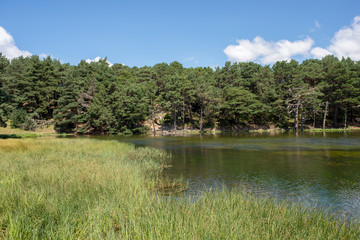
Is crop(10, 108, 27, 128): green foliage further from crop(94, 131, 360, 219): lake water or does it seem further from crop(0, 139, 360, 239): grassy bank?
crop(0, 139, 360, 239): grassy bank

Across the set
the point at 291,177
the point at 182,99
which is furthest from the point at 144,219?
the point at 182,99

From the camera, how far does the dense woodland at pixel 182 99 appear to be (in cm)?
5528

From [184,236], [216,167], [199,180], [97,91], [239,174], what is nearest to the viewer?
[184,236]

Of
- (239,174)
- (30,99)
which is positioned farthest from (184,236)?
(30,99)

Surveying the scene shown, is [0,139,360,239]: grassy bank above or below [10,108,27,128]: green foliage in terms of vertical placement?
below

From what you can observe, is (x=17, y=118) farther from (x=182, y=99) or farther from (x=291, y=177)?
(x=291, y=177)

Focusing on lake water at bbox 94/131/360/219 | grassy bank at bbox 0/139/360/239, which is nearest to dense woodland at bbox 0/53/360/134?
lake water at bbox 94/131/360/219

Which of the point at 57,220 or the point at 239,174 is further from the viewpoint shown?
the point at 239,174

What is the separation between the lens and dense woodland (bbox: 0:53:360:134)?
55.3m

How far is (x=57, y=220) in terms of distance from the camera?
17.8 ft

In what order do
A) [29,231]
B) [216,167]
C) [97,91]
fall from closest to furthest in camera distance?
[29,231] < [216,167] < [97,91]

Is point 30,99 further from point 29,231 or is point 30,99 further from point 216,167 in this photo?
point 29,231

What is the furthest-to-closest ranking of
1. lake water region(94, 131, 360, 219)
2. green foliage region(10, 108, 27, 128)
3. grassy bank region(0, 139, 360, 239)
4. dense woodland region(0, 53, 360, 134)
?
1. dense woodland region(0, 53, 360, 134)
2. green foliage region(10, 108, 27, 128)
3. lake water region(94, 131, 360, 219)
4. grassy bank region(0, 139, 360, 239)

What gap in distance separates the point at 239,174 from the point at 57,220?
10772 mm
